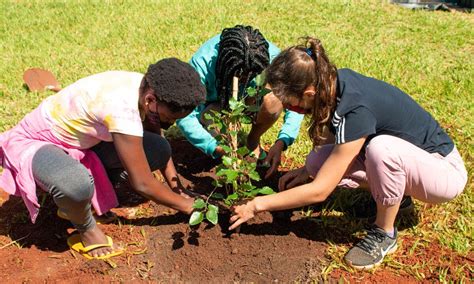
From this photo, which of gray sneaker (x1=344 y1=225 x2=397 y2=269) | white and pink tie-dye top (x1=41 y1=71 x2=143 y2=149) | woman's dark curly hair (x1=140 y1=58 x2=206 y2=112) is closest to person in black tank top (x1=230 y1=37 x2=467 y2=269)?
gray sneaker (x1=344 y1=225 x2=397 y2=269)

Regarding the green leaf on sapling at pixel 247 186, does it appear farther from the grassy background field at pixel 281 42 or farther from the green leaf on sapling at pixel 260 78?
the grassy background field at pixel 281 42

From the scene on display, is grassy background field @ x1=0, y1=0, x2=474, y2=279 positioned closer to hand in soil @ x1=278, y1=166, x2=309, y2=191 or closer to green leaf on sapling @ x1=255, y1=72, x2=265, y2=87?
hand in soil @ x1=278, y1=166, x2=309, y2=191

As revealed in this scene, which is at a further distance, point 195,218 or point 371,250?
point 371,250

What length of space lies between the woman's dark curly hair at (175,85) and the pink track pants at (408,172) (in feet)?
2.67

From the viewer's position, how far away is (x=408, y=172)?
2.06 m

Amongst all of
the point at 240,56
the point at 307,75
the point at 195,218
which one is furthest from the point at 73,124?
the point at 307,75

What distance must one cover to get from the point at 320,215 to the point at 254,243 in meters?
0.44

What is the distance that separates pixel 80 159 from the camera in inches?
90.3

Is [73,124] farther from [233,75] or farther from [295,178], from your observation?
[295,178]

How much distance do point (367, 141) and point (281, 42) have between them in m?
3.51

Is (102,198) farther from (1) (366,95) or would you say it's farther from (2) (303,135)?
(2) (303,135)

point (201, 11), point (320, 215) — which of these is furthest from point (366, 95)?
point (201, 11)

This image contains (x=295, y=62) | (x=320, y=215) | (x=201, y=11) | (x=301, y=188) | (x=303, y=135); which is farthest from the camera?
(x=201, y=11)

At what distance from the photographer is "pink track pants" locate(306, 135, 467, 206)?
6.63 feet
